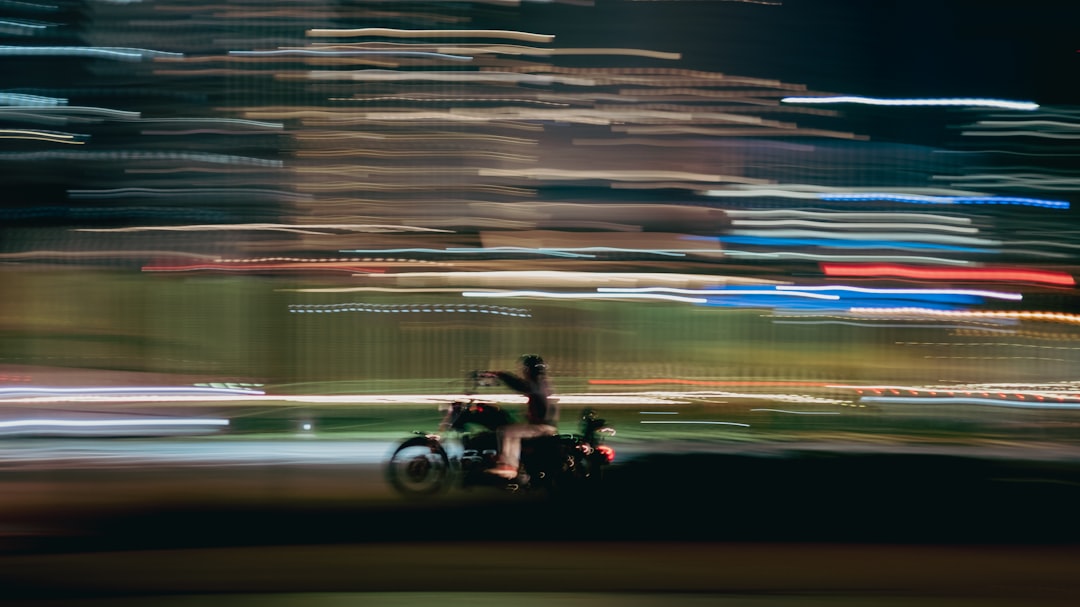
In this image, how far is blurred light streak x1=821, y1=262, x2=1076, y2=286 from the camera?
17984 mm

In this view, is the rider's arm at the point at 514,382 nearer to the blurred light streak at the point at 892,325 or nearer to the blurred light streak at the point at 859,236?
the blurred light streak at the point at 892,325

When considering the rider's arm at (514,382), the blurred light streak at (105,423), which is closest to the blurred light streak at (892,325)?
the rider's arm at (514,382)

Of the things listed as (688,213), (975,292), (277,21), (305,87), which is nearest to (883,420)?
(975,292)

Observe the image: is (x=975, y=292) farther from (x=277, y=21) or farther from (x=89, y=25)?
(x=89, y=25)

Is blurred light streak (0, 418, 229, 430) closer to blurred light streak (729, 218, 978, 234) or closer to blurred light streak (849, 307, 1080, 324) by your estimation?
blurred light streak (729, 218, 978, 234)

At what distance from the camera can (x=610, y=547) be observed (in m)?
Answer: 7.37

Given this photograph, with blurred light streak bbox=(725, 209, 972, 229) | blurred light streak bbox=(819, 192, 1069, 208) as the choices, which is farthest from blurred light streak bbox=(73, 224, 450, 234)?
blurred light streak bbox=(819, 192, 1069, 208)

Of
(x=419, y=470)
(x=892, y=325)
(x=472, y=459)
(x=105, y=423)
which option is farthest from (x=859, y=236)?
(x=105, y=423)

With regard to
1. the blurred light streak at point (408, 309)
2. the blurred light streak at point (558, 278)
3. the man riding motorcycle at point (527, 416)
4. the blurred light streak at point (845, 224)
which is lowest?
the man riding motorcycle at point (527, 416)

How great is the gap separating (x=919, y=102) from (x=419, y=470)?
13261 mm

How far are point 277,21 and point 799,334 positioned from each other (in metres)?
11.1

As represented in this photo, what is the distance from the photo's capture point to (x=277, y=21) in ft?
65.4

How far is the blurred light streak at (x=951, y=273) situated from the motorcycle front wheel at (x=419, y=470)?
10.3 m

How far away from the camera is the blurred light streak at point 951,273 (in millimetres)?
17984
